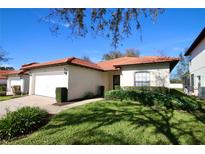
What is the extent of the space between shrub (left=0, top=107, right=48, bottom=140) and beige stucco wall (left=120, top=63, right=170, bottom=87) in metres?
10.7

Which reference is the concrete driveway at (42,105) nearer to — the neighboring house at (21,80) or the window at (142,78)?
the window at (142,78)

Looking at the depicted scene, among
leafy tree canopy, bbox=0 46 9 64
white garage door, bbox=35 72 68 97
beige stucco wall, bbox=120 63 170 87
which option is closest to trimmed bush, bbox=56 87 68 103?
white garage door, bbox=35 72 68 97

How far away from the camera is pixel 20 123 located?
20.6 feet

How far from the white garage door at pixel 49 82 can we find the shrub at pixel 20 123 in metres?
7.10

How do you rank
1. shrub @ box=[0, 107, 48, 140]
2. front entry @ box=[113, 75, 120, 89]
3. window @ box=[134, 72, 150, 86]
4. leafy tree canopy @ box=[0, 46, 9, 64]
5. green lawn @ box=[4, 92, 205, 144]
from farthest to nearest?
leafy tree canopy @ box=[0, 46, 9, 64] < front entry @ box=[113, 75, 120, 89] < window @ box=[134, 72, 150, 86] < shrub @ box=[0, 107, 48, 140] < green lawn @ box=[4, 92, 205, 144]

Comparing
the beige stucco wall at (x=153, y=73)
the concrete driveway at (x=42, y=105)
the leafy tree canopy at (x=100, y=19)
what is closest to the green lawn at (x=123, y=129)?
the concrete driveway at (x=42, y=105)

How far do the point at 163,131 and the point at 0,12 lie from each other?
841cm

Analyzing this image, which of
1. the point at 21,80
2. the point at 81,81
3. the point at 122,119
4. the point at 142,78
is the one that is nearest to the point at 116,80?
the point at 142,78

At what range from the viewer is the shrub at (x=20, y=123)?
5.86m

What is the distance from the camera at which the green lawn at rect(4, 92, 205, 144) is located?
216 inches

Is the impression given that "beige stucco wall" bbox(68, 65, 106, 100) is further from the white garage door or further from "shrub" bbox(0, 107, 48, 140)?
"shrub" bbox(0, 107, 48, 140)

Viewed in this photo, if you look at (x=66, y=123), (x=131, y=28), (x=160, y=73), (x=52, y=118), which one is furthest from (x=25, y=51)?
(x=160, y=73)

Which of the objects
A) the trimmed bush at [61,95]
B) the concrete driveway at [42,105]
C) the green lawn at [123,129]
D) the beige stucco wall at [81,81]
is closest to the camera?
the green lawn at [123,129]
